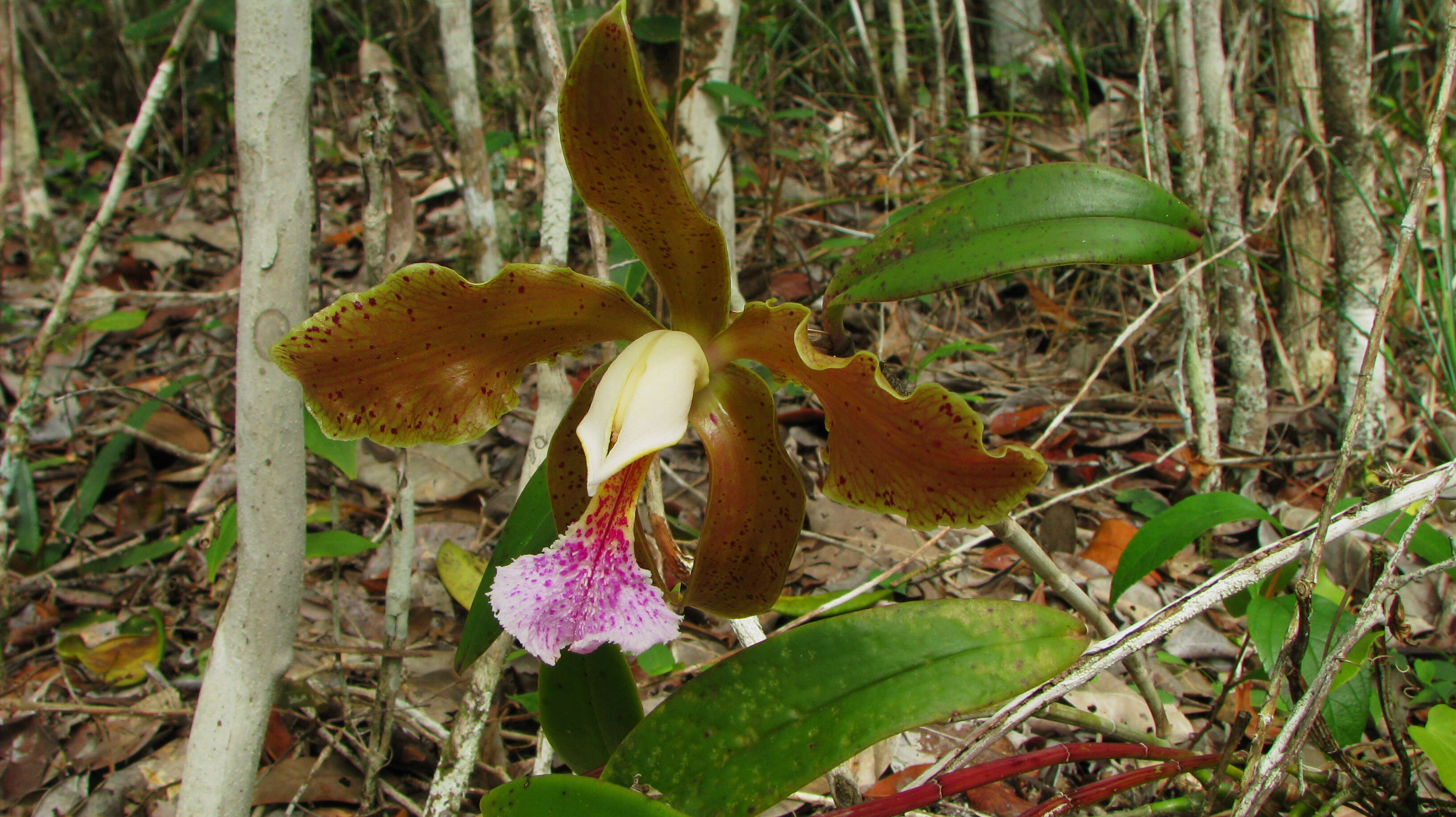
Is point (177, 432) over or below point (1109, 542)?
over

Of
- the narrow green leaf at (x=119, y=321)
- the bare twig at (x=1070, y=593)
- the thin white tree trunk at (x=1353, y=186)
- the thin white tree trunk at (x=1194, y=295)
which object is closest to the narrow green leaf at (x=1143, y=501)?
the thin white tree trunk at (x=1194, y=295)

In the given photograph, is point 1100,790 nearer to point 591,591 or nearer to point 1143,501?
point 591,591

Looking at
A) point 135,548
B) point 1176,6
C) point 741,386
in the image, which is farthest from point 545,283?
point 1176,6

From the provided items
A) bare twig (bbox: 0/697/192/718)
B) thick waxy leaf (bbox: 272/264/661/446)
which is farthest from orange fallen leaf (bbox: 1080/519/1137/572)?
bare twig (bbox: 0/697/192/718)

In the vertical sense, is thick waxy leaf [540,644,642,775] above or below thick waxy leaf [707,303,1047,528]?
below

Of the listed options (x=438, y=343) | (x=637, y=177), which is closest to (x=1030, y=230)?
(x=637, y=177)

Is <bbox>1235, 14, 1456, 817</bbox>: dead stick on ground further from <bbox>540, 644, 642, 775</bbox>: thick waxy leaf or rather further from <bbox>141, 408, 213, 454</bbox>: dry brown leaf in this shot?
<bbox>141, 408, 213, 454</bbox>: dry brown leaf
